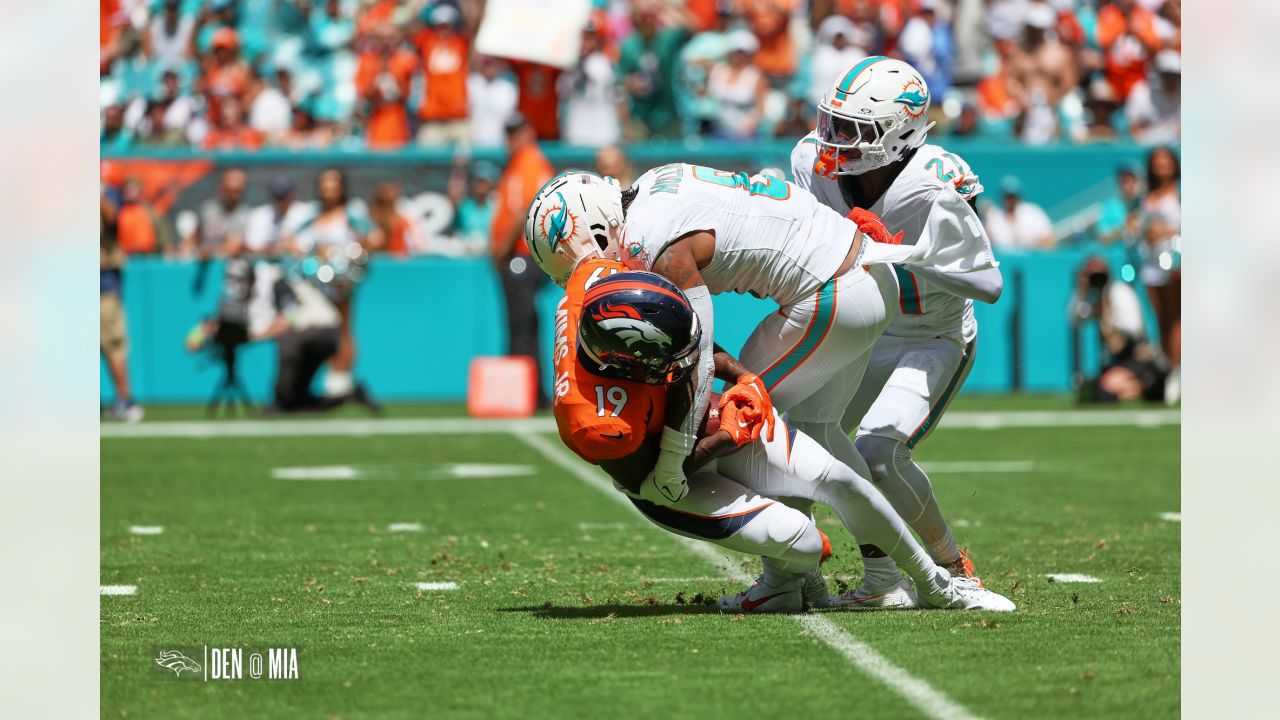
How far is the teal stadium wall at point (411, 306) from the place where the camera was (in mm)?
16000

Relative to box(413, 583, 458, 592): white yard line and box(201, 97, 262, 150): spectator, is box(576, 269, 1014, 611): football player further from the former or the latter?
A: box(201, 97, 262, 150): spectator

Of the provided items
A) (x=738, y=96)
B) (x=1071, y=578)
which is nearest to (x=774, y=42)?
(x=738, y=96)

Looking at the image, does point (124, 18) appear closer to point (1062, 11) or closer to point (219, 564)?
point (1062, 11)

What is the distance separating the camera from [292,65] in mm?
19750

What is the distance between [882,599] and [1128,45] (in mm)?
13591

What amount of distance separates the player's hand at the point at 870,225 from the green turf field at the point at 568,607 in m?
1.22

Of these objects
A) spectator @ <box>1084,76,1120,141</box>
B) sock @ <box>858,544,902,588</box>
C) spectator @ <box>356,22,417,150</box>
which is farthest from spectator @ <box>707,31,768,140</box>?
sock @ <box>858,544,902,588</box>

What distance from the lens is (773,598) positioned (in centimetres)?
592

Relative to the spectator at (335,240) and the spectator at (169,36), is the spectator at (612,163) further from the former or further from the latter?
the spectator at (169,36)

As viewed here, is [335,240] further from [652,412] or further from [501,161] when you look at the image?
[652,412]

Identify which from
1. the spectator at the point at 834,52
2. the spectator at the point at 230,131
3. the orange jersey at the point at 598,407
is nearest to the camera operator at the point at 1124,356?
the spectator at the point at 834,52

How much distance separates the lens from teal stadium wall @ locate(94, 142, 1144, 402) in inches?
630
